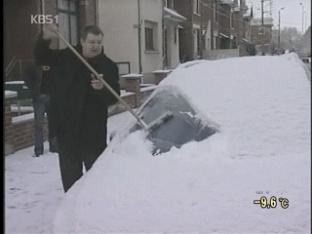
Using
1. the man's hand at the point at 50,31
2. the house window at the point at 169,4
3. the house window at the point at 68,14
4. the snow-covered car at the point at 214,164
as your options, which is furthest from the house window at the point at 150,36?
the snow-covered car at the point at 214,164

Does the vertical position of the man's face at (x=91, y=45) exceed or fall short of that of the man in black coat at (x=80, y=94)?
it exceeds it

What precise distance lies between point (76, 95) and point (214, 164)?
1.40m

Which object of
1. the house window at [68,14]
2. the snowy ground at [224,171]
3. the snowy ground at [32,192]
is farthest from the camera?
the house window at [68,14]

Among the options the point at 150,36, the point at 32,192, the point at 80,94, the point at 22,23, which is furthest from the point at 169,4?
the point at 80,94

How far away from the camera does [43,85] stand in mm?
3707

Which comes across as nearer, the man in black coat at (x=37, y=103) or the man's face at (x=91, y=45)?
the man's face at (x=91, y=45)

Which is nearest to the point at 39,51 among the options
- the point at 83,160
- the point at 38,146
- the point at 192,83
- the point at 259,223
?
the point at 83,160

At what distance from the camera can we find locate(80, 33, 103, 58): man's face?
3.44m

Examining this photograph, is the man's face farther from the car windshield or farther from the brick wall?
the brick wall

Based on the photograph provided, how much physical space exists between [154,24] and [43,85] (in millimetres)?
12810

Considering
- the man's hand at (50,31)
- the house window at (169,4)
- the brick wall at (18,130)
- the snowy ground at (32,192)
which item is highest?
the house window at (169,4)

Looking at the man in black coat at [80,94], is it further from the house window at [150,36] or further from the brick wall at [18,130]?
the house window at [150,36]

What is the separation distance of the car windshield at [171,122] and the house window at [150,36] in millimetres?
12303

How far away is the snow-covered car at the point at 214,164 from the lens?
218 centimetres
